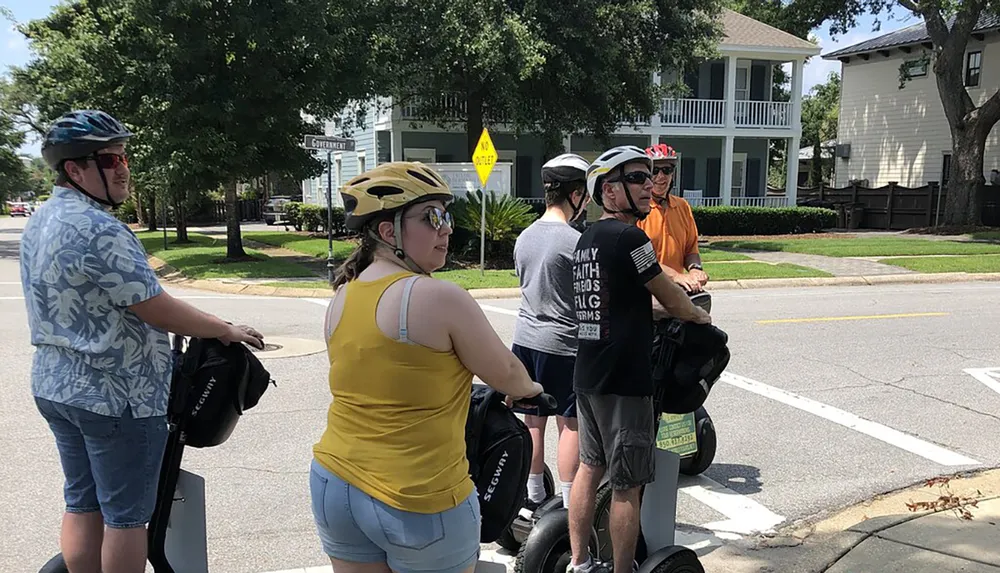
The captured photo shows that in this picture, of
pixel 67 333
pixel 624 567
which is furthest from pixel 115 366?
pixel 624 567

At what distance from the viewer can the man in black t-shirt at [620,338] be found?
285 cm

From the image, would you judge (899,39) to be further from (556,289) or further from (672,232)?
(556,289)

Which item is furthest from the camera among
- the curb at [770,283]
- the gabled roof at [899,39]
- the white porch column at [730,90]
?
the gabled roof at [899,39]

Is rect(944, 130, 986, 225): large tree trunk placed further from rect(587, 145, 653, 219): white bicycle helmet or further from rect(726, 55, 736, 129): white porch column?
rect(587, 145, 653, 219): white bicycle helmet

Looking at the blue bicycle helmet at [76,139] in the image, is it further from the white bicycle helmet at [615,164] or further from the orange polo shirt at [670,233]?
the orange polo shirt at [670,233]

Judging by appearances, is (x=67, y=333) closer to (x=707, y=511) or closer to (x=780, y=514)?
(x=707, y=511)

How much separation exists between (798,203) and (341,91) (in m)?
21.6

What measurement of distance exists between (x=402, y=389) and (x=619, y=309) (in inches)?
44.5

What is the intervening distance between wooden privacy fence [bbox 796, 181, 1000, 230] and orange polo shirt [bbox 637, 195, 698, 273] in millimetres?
27281

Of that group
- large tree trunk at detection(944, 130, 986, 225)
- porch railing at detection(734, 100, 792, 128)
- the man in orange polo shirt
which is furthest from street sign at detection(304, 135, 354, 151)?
large tree trunk at detection(944, 130, 986, 225)

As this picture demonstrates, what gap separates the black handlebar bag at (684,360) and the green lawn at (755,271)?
36.7 feet

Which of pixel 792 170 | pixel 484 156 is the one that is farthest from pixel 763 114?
pixel 484 156

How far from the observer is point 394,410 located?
2018mm

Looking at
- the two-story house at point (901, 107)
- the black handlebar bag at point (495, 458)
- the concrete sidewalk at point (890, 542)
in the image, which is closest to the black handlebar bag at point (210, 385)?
the black handlebar bag at point (495, 458)
